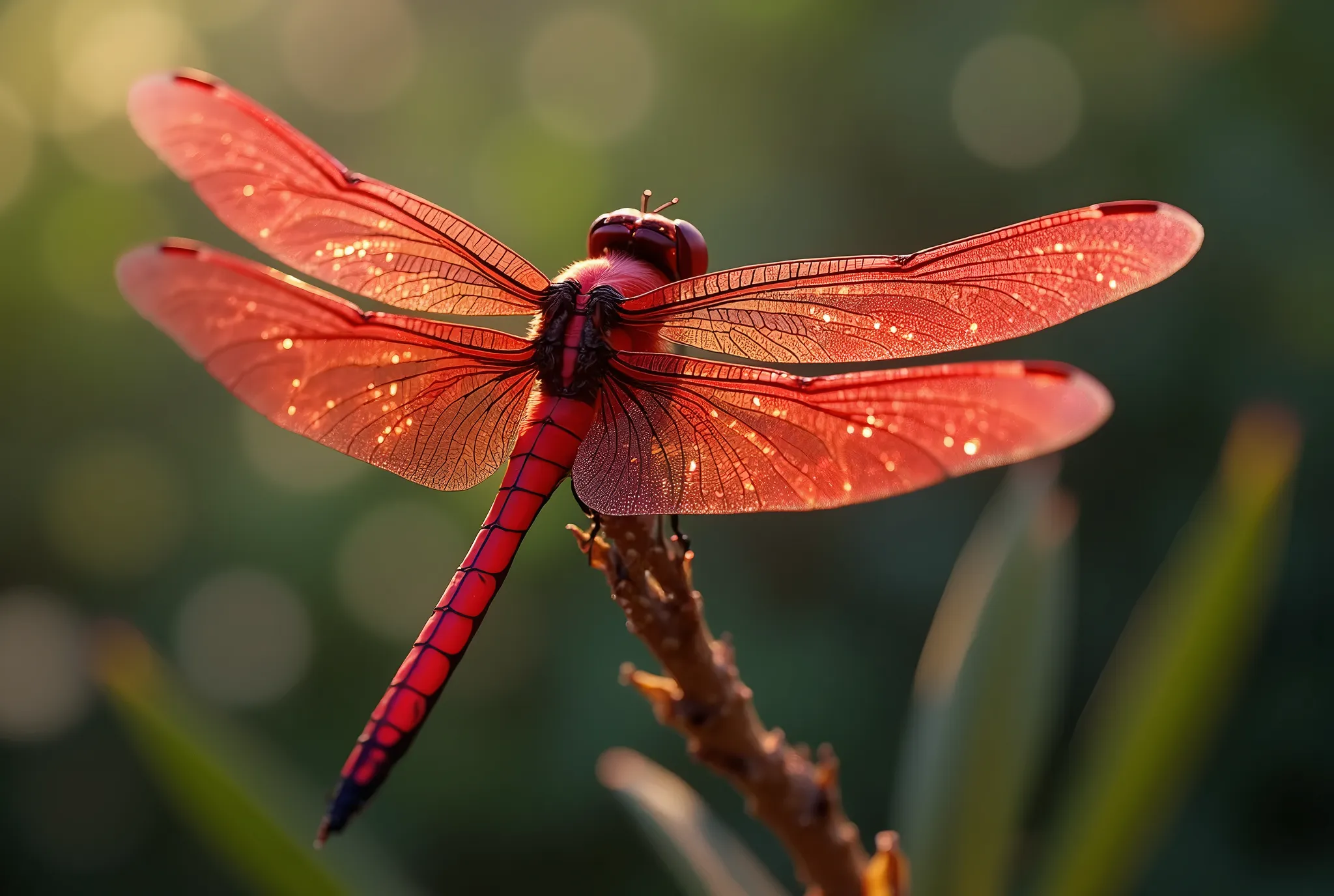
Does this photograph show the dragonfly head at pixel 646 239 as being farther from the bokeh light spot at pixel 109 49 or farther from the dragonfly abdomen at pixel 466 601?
the bokeh light spot at pixel 109 49

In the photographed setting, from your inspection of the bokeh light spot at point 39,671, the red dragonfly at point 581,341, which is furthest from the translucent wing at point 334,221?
the bokeh light spot at point 39,671

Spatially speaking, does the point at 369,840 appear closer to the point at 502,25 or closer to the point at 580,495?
the point at 580,495

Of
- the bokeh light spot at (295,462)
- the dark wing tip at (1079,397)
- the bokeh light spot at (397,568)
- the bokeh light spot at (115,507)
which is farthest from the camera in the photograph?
the bokeh light spot at (115,507)

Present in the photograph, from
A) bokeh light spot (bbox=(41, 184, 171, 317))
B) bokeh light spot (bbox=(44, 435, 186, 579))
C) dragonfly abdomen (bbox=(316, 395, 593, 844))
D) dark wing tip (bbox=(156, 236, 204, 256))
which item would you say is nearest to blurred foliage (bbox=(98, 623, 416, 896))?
dragonfly abdomen (bbox=(316, 395, 593, 844))

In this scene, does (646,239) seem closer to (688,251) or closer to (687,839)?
(688,251)

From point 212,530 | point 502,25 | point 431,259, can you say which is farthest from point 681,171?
point 431,259
